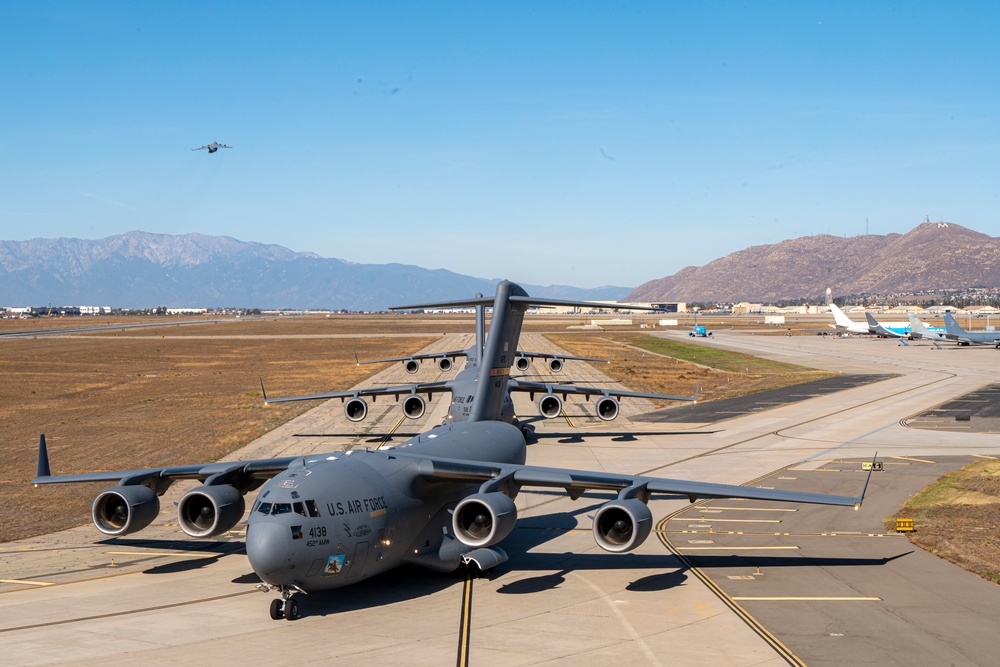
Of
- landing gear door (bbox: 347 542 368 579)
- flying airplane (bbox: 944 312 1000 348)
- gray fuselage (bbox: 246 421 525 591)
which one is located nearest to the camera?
gray fuselage (bbox: 246 421 525 591)

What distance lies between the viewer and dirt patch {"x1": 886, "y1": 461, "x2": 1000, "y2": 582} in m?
24.2

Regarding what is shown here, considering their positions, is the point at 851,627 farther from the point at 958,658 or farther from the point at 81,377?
the point at 81,377

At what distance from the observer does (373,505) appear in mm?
20062

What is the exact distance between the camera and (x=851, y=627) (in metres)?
18.5

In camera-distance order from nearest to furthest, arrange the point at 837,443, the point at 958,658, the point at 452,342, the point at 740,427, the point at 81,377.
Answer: the point at 958,658, the point at 837,443, the point at 740,427, the point at 81,377, the point at 452,342

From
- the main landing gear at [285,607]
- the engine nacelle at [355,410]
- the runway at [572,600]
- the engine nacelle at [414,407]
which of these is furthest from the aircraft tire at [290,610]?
the engine nacelle at [414,407]

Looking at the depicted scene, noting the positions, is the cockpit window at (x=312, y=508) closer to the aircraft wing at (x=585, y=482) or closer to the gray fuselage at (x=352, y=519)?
the gray fuselage at (x=352, y=519)

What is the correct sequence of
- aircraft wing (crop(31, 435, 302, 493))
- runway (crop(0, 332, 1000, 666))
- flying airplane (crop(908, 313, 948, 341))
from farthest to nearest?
flying airplane (crop(908, 313, 948, 341)) < aircraft wing (crop(31, 435, 302, 493)) < runway (crop(0, 332, 1000, 666))

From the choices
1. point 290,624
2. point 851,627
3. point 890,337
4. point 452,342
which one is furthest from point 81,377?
point 890,337

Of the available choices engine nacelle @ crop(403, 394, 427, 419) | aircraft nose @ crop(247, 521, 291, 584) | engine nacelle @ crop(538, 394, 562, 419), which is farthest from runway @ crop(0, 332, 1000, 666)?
engine nacelle @ crop(403, 394, 427, 419)

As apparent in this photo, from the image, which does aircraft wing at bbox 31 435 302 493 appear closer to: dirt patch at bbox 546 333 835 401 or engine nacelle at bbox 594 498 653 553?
engine nacelle at bbox 594 498 653 553

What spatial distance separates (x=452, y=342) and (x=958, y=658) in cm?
12319

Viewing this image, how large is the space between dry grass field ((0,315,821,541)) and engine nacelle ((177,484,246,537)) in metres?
9.85

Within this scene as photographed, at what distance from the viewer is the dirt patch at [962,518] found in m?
24.2
